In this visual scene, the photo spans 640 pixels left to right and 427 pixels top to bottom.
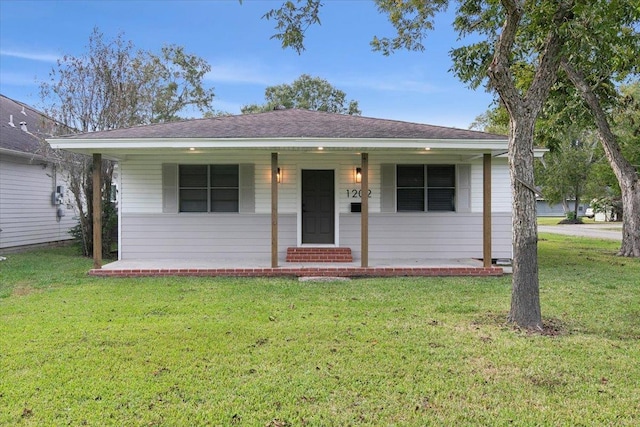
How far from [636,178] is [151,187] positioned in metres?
12.5

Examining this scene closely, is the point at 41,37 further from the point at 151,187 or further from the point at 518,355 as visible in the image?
the point at 518,355

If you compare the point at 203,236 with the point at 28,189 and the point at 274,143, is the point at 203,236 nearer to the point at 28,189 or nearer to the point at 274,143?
the point at 274,143

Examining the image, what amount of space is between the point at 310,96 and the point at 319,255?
23.9 metres

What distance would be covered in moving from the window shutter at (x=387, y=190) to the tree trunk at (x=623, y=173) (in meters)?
5.66

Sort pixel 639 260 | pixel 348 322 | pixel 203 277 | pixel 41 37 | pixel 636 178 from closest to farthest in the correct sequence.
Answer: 1. pixel 348 322
2. pixel 203 277
3. pixel 639 260
4. pixel 636 178
5. pixel 41 37

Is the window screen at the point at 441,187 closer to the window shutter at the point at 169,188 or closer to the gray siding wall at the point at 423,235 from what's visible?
→ the gray siding wall at the point at 423,235

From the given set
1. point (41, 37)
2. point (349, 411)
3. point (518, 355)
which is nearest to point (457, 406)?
point (349, 411)

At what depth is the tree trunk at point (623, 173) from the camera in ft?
36.1

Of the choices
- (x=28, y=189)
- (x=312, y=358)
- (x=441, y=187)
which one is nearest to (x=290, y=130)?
(x=441, y=187)

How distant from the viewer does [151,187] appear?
9258 millimetres

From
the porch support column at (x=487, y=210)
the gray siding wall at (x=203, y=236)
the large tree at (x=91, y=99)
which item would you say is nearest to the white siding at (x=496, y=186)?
the porch support column at (x=487, y=210)

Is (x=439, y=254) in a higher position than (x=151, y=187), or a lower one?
lower

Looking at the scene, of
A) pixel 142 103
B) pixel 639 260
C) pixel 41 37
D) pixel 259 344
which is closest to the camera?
pixel 259 344

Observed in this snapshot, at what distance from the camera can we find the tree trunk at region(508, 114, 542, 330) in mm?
4535
